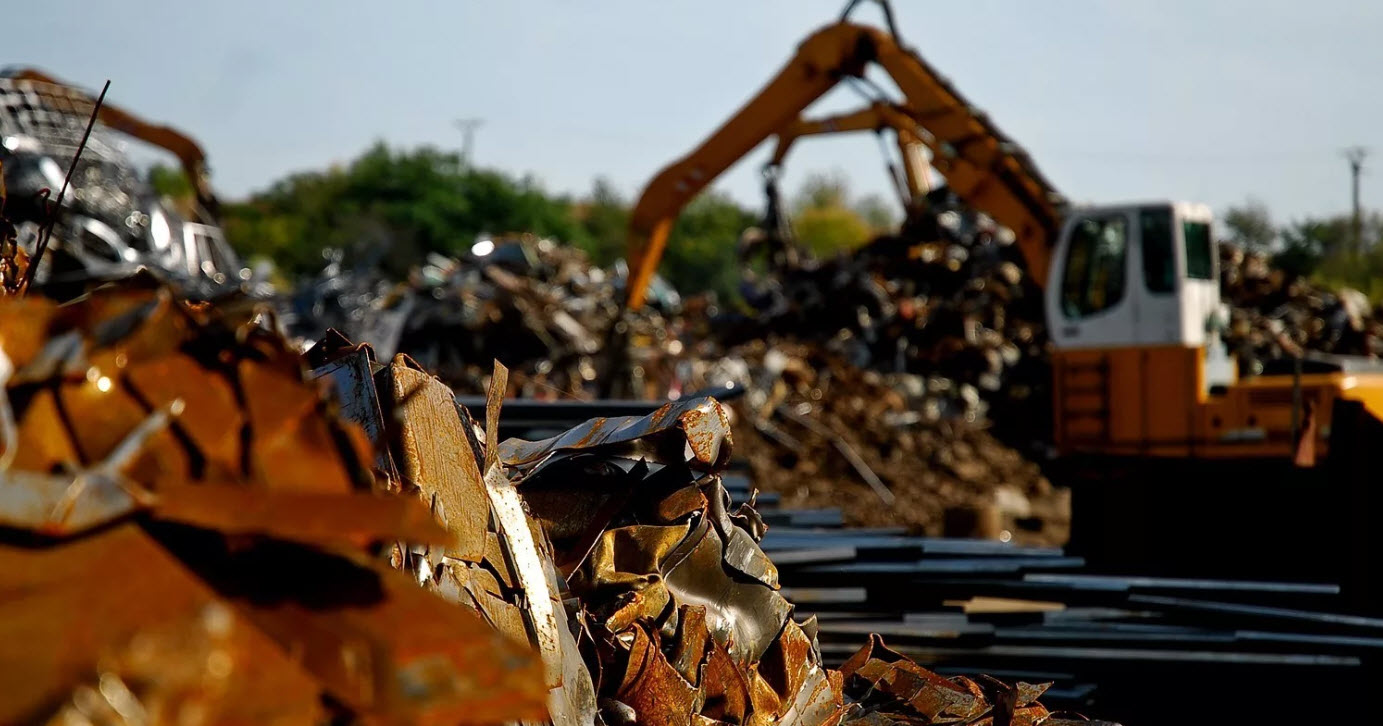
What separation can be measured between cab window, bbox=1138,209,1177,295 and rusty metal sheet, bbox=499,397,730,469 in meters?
8.30

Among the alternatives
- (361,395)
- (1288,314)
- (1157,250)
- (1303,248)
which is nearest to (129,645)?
(361,395)

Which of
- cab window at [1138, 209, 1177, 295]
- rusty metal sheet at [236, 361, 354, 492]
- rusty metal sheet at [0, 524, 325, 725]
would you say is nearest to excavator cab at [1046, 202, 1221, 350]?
cab window at [1138, 209, 1177, 295]

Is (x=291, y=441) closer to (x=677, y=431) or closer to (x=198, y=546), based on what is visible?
(x=198, y=546)

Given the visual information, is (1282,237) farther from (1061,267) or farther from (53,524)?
(53,524)

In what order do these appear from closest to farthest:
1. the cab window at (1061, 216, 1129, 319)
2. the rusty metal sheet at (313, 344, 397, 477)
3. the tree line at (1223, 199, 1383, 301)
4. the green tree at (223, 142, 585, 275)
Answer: the rusty metal sheet at (313, 344, 397, 477) < the cab window at (1061, 216, 1129, 319) < the tree line at (1223, 199, 1383, 301) < the green tree at (223, 142, 585, 275)

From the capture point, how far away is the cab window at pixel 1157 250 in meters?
9.92

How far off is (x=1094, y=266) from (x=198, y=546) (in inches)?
399

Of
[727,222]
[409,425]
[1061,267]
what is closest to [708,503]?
[409,425]

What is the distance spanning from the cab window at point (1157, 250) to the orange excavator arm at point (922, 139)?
4.05 ft

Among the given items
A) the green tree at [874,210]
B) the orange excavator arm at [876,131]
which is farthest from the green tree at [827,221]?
the orange excavator arm at [876,131]

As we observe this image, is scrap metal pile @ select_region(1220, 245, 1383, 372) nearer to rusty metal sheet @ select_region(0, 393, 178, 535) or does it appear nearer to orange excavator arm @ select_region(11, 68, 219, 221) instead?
orange excavator arm @ select_region(11, 68, 219, 221)

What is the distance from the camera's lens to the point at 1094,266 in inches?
412

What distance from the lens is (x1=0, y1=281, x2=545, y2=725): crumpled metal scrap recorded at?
954 mm

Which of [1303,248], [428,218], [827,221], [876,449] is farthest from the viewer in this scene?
[827,221]
